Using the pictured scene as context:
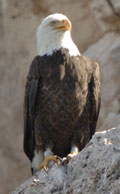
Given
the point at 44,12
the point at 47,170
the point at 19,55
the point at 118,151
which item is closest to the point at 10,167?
the point at 19,55

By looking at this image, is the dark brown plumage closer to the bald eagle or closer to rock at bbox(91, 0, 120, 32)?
the bald eagle

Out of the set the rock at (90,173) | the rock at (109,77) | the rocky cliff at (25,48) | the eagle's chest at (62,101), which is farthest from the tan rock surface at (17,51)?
the rock at (90,173)

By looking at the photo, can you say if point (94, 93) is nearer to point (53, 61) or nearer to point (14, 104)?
point (53, 61)

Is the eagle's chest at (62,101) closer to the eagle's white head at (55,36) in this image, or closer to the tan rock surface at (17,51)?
the eagle's white head at (55,36)

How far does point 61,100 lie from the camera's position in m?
6.58

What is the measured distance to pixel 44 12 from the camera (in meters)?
9.80

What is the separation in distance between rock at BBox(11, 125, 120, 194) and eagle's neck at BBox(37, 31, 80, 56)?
1.83m

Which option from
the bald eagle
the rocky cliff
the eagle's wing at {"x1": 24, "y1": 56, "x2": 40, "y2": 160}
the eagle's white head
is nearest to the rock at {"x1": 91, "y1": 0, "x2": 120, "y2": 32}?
the rocky cliff

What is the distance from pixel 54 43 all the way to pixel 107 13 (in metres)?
2.64

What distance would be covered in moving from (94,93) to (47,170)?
1.50 metres

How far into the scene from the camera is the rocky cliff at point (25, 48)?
9.27 metres

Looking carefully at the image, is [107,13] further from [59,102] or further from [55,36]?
[59,102]

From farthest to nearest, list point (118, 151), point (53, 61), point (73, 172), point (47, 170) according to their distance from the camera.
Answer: point (53, 61) → point (47, 170) → point (73, 172) → point (118, 151)

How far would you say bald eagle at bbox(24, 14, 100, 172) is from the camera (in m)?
6.61
